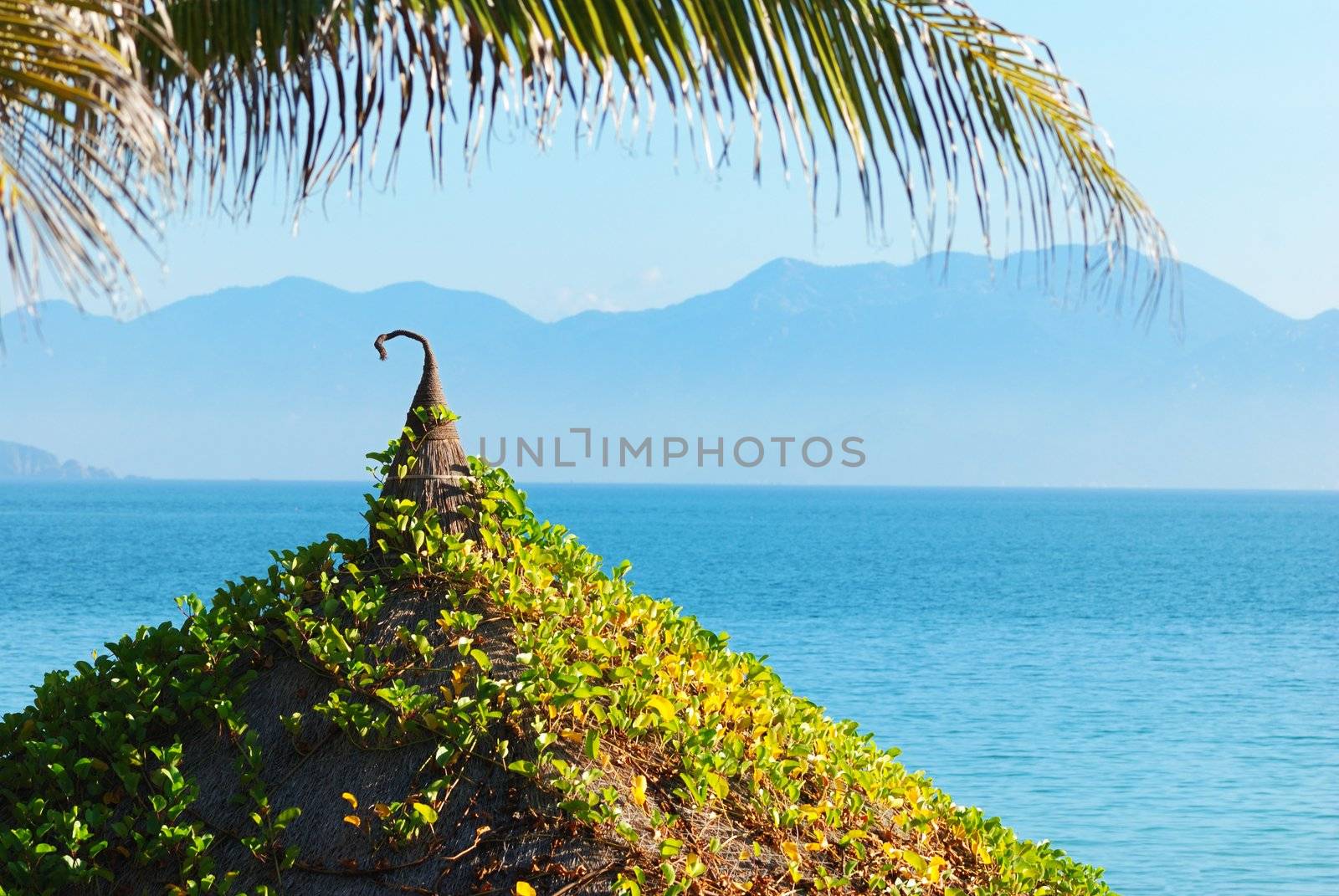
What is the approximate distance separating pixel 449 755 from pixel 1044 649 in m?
36.2

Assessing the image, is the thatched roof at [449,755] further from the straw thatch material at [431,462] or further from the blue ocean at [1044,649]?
the blue ocean at [1044,649]

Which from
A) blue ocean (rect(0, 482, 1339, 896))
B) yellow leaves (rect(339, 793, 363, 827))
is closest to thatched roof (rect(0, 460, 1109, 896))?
yellow leaves (rect(339, 793, 363, 827))

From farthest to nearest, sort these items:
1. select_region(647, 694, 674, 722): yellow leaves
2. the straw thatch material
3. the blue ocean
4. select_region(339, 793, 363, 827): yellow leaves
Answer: the blue ocean
the straw thatch material
select_region(647, 694, 674, 722): yellow leaves
select_region(339, 793, 363, 827): yellow leaves

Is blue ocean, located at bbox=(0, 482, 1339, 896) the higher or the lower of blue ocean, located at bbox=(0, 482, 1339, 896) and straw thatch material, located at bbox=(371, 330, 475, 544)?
the lower

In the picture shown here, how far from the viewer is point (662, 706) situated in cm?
421

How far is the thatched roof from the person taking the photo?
400 cm

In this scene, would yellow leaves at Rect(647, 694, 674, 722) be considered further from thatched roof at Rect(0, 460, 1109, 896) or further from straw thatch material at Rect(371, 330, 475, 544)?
straw thatch material at Rect(371, 330, 475, 544)

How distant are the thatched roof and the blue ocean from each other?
12.8m

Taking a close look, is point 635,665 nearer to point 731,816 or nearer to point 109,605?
point 731,816

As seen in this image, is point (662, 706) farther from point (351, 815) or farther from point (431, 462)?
point (431, 462)

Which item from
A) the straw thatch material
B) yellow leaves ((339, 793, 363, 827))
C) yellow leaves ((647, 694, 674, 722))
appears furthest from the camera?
the straw thatch material

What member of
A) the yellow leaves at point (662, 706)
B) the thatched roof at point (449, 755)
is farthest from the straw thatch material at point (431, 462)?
the yellow leaves at point (662, 706)

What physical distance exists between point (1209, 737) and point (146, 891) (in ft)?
80.5

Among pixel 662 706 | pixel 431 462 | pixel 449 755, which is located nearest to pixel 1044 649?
pixel 431 462
